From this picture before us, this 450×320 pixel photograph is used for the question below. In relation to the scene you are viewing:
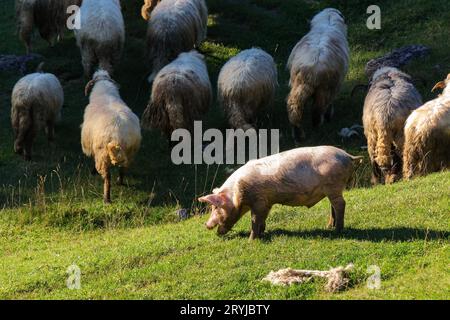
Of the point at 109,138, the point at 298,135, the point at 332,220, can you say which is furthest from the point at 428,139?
the point at 109,138

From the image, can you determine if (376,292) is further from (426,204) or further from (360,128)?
(360,128)

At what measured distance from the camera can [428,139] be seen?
11.9 m

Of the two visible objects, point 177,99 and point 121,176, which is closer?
point 121,176

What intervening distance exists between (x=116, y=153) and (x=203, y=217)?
6.39ft

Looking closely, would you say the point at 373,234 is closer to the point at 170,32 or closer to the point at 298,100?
the point at 298,100

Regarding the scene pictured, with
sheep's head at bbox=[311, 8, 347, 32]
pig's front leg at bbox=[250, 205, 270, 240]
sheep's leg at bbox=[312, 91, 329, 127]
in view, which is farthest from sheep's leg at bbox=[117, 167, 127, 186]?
sheep's head at bbox=[311, 8, 347, 32]

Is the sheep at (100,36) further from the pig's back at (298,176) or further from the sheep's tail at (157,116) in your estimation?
the pig's back at (298,176)

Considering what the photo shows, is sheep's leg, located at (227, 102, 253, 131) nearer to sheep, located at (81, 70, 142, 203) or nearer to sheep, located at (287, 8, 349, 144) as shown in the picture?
sheep, located at (287, 8, 349, 144)

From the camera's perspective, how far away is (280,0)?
21.2 metres

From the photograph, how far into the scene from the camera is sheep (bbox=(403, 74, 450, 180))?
38.9ft

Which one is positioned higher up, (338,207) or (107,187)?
(338,207)
